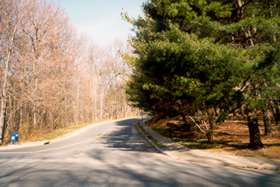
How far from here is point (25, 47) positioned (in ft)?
116

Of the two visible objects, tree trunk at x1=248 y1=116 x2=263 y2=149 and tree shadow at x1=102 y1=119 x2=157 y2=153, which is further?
tree shadow at x1=102 y1=119 x2=157 y2=153

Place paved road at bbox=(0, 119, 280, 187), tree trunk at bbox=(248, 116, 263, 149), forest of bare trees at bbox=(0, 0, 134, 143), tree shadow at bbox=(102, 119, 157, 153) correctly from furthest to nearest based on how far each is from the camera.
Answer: forest of bare trees at bbox=(0, 0, 134, 143)
tree shadow at bbox=(102, 119, 157, 153)
tree trunk at bbox=(248, 116, 263, 149)
paved road at bbox=(0, 119, 280, 187)

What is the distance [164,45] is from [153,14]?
4837 mm

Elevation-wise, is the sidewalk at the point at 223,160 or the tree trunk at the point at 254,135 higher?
the tree trunk at the point at 254,135

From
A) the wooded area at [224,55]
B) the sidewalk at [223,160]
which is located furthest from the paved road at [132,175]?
the wooded area at [224,55]

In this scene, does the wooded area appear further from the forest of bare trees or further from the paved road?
the forest of bare trees

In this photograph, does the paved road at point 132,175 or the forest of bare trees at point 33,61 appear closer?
the paved road at point 132,175

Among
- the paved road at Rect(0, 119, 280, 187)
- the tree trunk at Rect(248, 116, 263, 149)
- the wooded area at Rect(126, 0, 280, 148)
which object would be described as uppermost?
the wooded area at Rect(126, 0, 280, 148)

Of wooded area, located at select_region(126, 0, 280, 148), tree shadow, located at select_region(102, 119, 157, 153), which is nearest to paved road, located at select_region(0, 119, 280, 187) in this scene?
wooded area, located at select_region(126, 0, 280, 148)

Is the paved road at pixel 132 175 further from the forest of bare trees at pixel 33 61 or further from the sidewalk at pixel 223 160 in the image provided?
the forest of bare trees at pixel 33 61

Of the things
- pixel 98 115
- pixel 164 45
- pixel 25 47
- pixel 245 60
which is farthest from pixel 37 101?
pixel 98 115

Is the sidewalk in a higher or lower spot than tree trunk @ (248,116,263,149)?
lower

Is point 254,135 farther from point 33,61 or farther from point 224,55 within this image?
point 33,61

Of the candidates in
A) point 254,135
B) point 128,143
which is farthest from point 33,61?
point 254,135
